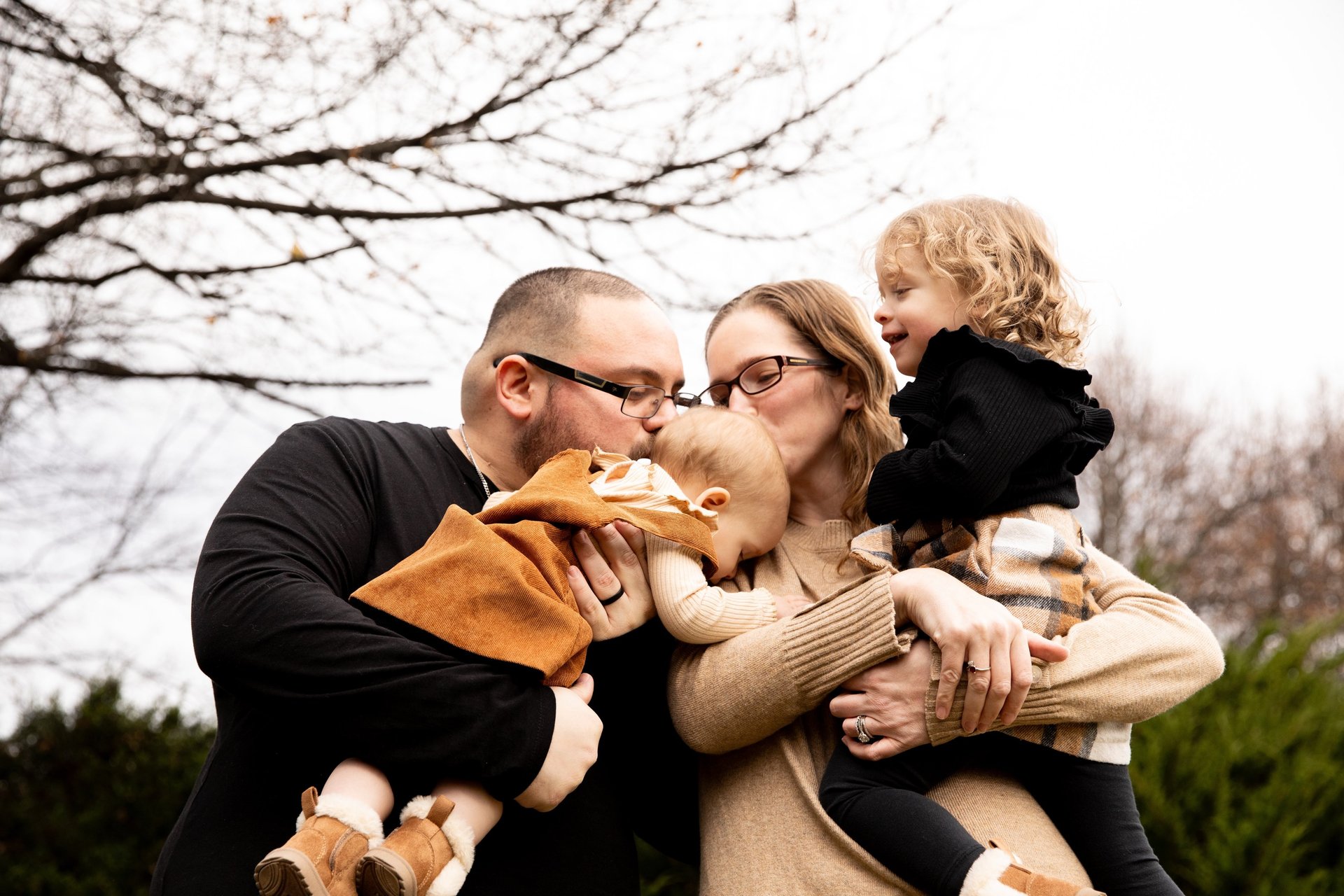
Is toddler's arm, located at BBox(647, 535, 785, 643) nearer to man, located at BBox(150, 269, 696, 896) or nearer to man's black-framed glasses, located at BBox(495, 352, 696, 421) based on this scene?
man, located at BBox(150, 269, 696, 896)

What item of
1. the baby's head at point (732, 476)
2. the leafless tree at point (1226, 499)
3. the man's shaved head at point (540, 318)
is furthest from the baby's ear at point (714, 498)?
the leafless tree at point (1226, 499)

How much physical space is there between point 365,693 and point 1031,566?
1.41m

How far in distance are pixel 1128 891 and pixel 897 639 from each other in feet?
2.32

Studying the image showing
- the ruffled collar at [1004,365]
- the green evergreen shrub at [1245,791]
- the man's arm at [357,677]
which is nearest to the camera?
the man's arm at [357,677]

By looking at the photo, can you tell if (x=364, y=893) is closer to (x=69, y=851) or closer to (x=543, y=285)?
(x=543, y=285)

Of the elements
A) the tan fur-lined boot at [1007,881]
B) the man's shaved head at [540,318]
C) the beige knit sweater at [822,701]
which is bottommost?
the tan fur-lined boot at [1007,881]

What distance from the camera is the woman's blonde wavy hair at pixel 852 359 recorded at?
275 centimetres

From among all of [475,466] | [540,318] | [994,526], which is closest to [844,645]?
[994,526]

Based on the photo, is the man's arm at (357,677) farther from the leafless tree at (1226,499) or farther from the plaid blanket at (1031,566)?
the leafless tree at (1226,499)

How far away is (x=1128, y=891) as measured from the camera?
2.08 m

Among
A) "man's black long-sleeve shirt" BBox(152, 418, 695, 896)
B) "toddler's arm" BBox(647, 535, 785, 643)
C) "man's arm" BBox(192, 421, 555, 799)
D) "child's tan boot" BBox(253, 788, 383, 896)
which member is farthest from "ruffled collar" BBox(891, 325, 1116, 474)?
"child's tan boot" BBox(253, 788, 383, 896)

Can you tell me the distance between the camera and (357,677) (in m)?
1.86

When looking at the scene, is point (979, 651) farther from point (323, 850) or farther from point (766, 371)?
point (323, 850)

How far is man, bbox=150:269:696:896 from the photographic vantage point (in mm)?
1881
